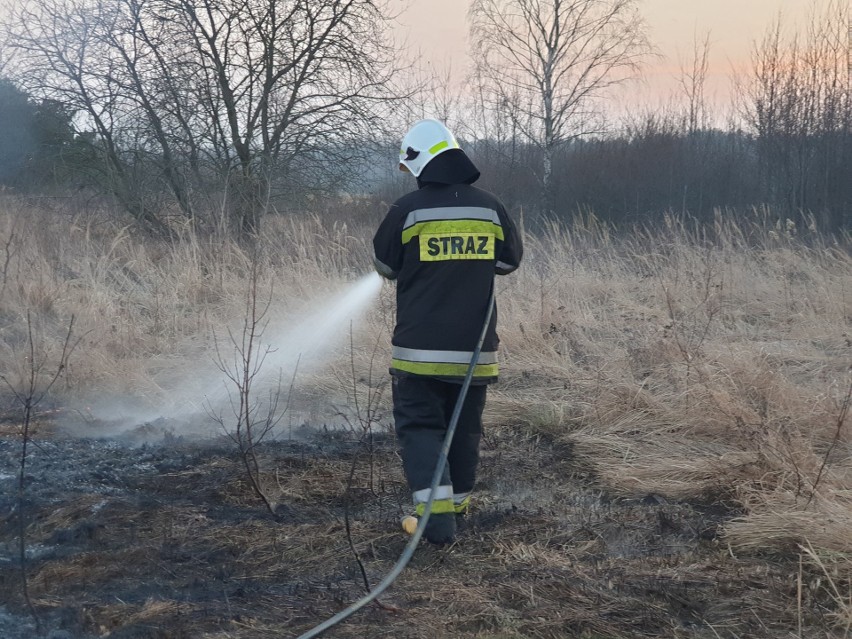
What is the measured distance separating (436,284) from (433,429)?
2.16ft

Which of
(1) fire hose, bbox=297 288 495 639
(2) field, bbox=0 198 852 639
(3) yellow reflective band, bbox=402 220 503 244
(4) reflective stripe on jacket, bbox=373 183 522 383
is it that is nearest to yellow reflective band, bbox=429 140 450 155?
(4) reflective stripe on jacket, bbox=373 183 522 383

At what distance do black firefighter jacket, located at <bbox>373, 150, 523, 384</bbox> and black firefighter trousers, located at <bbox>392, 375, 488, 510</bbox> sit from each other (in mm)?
107

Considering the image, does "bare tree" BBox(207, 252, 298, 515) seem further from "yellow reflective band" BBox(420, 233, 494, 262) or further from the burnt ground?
"yellow reflective band" BBox(420, 233, 494, 262)

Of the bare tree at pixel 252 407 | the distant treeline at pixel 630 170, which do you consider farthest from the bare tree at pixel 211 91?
the bare tree at pixel 252 407

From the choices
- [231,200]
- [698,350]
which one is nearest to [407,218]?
[698,350]

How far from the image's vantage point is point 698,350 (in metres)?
5.75

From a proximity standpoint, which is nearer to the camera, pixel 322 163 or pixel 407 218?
pixel 407 218

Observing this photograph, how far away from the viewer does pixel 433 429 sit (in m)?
3.71

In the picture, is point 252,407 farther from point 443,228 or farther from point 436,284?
point 443,228

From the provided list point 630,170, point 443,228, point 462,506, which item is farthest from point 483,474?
point 630,170

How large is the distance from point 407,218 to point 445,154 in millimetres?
346

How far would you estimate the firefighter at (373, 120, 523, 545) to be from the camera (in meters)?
3.60

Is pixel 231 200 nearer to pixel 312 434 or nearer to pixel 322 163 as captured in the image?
pixel 322 163

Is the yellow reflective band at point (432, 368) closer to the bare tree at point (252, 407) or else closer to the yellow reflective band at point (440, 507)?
the yellow reflective band at point (440, 507)
